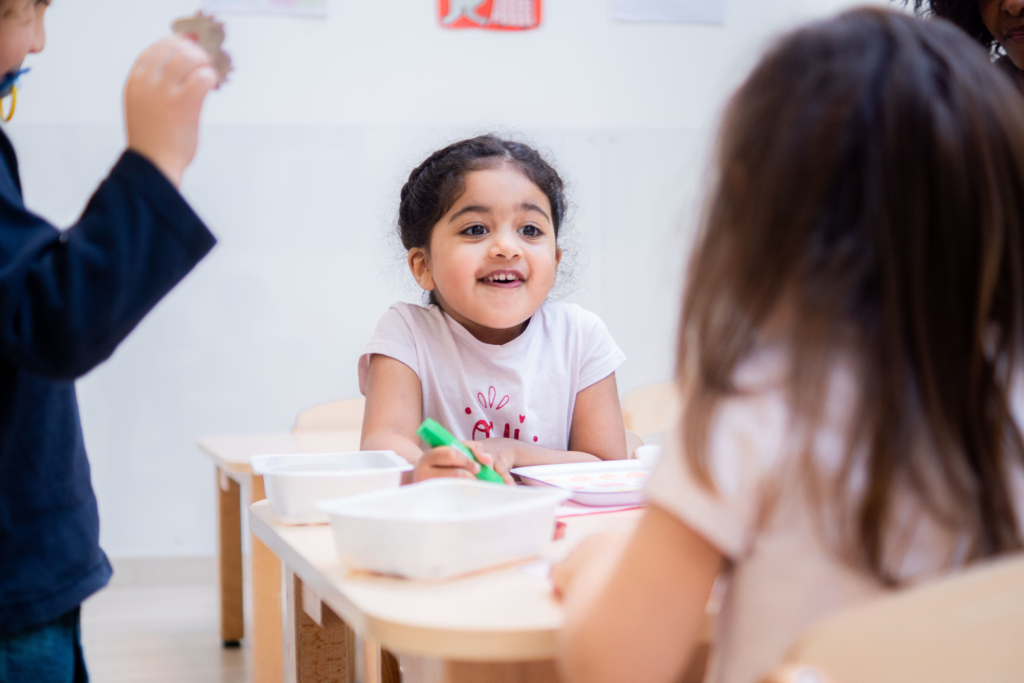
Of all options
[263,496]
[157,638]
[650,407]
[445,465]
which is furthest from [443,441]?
[157,638]

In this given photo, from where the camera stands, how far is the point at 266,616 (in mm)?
1721

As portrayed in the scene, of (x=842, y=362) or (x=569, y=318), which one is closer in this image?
(x=842, y=362)

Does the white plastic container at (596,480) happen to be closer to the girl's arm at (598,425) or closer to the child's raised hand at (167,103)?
the girl's arm at (598,425)

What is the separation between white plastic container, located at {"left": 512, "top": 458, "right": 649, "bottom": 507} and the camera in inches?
34.6

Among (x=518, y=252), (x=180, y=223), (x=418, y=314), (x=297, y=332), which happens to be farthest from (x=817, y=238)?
(x=297, y=332)

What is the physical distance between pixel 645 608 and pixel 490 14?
2.57m

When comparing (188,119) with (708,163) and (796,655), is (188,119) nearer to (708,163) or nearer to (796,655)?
(708,163)

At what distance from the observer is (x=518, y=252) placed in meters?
1.22

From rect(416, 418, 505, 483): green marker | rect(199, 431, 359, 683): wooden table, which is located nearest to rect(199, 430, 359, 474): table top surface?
rect(199, 431, 359, 683): wooden table

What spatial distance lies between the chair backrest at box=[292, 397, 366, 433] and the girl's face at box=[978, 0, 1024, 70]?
1415 mm

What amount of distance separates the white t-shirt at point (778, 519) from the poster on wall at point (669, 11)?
2612mm

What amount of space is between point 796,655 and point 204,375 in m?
2.52

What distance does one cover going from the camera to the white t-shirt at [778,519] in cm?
47

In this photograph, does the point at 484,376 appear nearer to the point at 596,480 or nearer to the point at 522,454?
the point at 522,454
